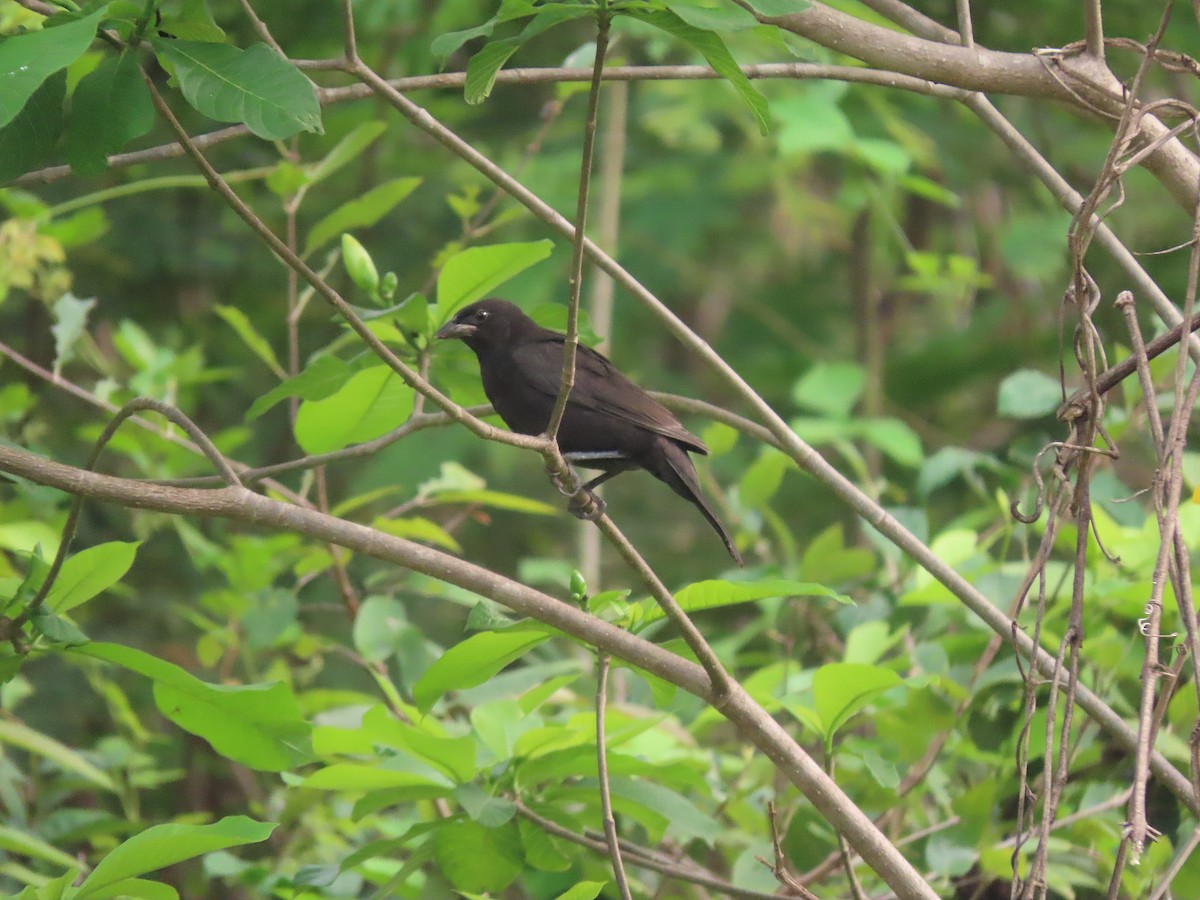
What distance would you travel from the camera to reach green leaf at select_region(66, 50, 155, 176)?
2244 mm

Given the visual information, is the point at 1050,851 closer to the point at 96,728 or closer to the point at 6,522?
the point at 6,522

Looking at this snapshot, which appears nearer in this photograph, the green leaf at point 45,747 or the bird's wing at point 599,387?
the green leaf at point 45,747

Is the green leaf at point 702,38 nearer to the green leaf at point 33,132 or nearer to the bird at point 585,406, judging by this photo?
the green leaf at point 33,132

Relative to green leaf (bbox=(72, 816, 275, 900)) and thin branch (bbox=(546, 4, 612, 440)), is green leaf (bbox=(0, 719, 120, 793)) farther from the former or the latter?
thin branch (bbox=(546, 4, 612, 440))

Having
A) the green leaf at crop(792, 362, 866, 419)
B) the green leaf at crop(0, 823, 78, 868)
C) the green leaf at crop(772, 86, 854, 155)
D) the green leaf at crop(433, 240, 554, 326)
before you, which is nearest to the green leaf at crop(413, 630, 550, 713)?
the green leaf at crop(433, 240, 554, 326)

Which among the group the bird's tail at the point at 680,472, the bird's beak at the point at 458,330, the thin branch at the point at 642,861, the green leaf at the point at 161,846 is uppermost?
the bird's beak at the point at 458,330

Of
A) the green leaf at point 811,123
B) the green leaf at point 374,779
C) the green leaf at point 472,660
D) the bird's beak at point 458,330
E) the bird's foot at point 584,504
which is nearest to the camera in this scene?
the green leaf at point 472,660

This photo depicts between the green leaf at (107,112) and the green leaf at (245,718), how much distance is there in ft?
2.91

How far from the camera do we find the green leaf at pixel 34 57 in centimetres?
184

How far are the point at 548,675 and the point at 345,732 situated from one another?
1.15 metres

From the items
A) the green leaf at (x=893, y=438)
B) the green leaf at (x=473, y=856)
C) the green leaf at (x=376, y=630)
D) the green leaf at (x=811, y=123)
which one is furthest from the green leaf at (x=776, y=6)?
the green leaf at (x=893, y=438)

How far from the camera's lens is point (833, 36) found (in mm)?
2646

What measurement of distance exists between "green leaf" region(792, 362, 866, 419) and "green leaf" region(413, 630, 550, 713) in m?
3.56

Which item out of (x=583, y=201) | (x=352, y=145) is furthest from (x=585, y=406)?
(x=583, y=201)
